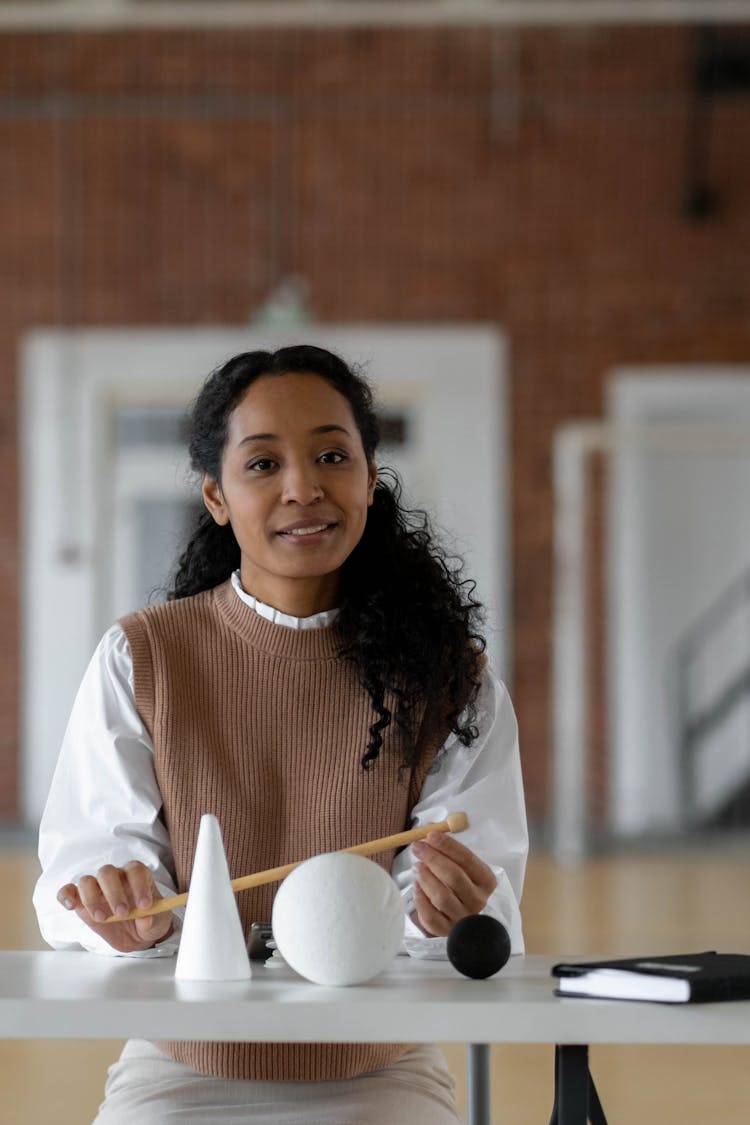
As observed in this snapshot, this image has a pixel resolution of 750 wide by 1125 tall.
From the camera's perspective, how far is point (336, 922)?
140 centimetres

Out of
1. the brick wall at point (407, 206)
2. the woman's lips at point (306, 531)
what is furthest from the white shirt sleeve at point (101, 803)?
the brick wall at point (407, 206)

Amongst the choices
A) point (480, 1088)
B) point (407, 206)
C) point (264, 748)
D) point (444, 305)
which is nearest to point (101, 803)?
point (264, 748)

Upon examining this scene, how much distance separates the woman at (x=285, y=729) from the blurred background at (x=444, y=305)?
21.5 ft

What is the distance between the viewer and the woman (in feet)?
5.52

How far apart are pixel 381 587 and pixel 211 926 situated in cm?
61

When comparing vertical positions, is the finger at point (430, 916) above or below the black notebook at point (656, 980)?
above

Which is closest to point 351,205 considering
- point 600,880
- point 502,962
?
point 600,880

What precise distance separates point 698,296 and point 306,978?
24.9 ft

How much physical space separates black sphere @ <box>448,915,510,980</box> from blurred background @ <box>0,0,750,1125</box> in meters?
6.99

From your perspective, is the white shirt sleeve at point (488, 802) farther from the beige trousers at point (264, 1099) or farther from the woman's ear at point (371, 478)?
the woman's ear at point (371, 478)

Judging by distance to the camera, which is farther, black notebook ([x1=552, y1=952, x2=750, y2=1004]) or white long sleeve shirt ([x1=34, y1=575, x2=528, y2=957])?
white long sleeve shirt ([x1=34, y1=575, x2=528, y2=957])

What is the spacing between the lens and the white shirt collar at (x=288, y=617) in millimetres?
1899

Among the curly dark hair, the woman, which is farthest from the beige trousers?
the curly dark hair

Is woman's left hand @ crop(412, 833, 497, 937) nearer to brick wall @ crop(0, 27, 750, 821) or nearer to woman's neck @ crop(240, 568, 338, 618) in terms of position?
woman's neck @ crop(240, 568, 338, 618)
